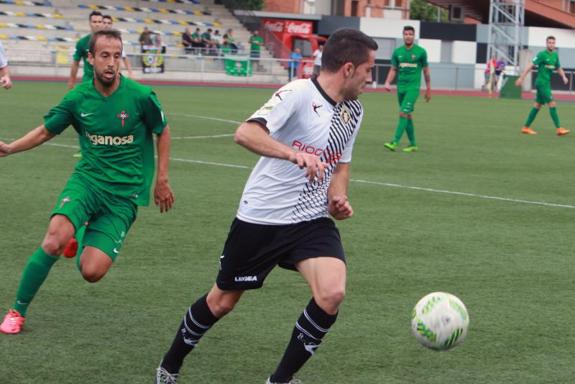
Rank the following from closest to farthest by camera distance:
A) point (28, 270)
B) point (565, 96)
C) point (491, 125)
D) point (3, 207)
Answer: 1. point (28, 270)
2. point (3, 207)
3. point (491, 125)
4. point (565, 96)

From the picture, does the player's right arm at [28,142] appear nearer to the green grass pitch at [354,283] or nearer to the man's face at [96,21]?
the green grass pitch at [354,283]

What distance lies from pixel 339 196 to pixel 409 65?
1501 centimetres

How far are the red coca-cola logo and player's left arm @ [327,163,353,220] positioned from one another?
54179mm

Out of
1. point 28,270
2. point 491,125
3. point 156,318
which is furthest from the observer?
point 491,125

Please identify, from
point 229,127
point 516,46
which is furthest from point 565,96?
point 229,127

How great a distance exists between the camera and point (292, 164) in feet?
18.0

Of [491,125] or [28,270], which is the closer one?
[28,270]

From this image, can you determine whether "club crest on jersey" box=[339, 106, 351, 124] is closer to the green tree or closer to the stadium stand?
the stadium stand

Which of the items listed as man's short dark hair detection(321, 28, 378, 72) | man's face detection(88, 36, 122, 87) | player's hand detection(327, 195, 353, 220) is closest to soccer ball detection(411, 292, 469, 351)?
player's hand detection(327, 195, 353, 220)

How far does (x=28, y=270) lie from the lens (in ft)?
21.8

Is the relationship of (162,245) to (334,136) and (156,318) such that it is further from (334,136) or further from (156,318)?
(334,136)

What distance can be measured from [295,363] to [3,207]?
6.87 metres

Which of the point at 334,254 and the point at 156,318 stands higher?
the point at 334,254

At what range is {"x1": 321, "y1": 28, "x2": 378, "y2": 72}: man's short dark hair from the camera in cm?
541
